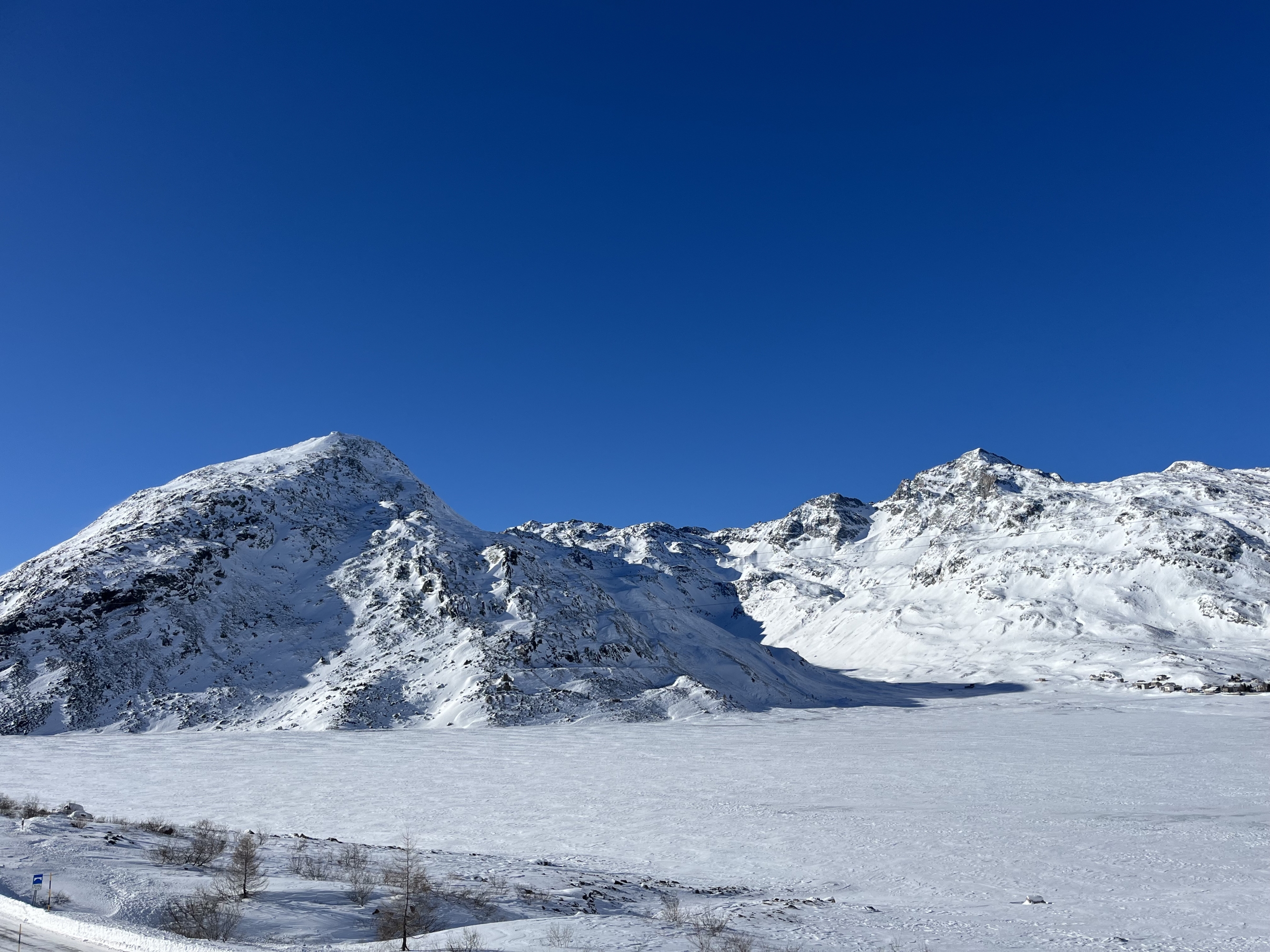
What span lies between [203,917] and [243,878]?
10.7ft

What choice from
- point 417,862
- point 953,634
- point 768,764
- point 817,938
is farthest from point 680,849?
point 953,634

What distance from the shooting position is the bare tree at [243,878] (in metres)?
15.9

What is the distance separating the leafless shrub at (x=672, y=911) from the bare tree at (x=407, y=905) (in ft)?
16.1

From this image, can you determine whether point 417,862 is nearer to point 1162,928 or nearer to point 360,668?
point 1162,928

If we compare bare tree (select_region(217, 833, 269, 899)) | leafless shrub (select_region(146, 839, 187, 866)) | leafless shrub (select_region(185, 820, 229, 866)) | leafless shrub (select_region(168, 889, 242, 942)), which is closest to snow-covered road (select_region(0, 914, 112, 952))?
leafless shrub (select_region(168, 889, 242, 942))

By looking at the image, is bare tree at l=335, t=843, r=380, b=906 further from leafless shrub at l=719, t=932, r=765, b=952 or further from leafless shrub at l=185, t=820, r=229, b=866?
leafless shrub at l=719, t=932, r=765, b=952

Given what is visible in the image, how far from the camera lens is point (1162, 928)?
53.9 ft

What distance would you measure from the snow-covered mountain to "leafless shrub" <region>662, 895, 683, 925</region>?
55732 mm

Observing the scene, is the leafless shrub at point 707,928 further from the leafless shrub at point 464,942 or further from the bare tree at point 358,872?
the bare tree at point 358,872

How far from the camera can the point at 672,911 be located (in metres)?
16.4

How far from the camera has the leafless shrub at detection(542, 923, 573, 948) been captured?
1300cm

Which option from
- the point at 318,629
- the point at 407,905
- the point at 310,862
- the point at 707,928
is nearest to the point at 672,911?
the point at 707,928

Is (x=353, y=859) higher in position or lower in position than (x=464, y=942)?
lower

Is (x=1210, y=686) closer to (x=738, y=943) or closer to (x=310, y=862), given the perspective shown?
(x=738, y=943)
